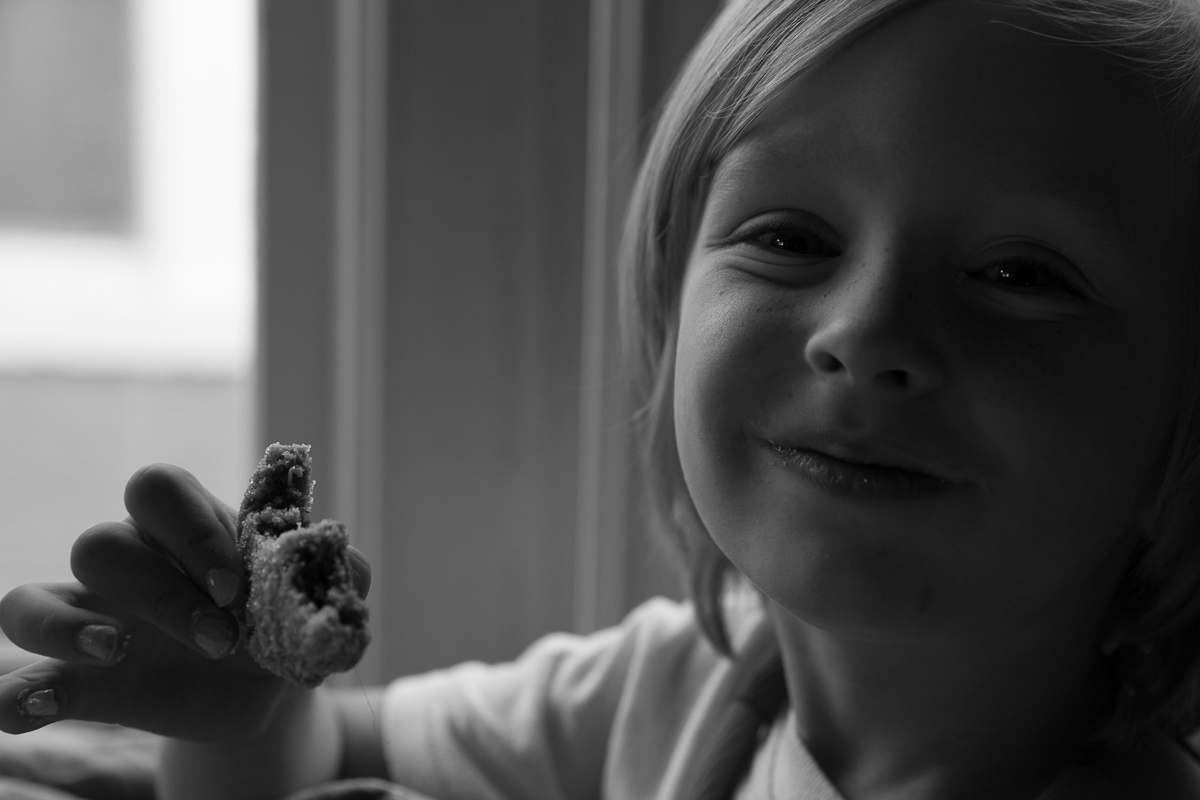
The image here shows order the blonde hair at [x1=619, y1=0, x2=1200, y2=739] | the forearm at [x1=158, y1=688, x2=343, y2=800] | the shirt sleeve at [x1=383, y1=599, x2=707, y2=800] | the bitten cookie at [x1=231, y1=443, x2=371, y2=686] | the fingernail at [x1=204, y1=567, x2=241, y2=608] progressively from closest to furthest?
the bitten cookie at [x1=231, y1=443, x2=371, y2=686], the fingernail at [x1=204, y1=567, x2=241, y2=608], the blonde hair at [x1=619, y1=0, x2=1200, y2=739], the forearm at [x1=158, y1=688, x2=343, y2=800], the shirt sleeve at [x1=383, y1=599, x2=707, y2=800]

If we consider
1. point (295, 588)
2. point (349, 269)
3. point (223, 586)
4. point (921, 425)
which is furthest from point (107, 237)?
point (921, 425)

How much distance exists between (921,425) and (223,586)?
16.3 inches

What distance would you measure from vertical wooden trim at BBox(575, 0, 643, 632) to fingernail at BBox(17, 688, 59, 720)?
59 cm

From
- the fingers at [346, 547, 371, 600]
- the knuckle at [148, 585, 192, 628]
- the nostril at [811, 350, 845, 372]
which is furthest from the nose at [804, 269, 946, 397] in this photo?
the knuckle at [148, 585, 192, 628]

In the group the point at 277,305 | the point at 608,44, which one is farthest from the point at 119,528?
the point at 608,44

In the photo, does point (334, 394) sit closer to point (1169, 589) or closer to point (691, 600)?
point (691, 600)

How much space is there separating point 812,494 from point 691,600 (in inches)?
14.6

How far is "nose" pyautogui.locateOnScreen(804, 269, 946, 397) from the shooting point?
0.62 m

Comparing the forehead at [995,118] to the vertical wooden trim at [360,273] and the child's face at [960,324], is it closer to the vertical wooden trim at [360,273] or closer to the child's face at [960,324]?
the child's face at [960,324]

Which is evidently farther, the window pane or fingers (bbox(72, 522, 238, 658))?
the window pane

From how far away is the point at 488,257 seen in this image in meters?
1.08

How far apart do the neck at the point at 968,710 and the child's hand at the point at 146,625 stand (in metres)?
0.43

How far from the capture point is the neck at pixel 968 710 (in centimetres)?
77

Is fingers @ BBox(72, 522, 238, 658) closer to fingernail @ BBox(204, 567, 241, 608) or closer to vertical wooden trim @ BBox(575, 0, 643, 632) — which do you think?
fingernail @ BBox(204, 567, 241, 608)
